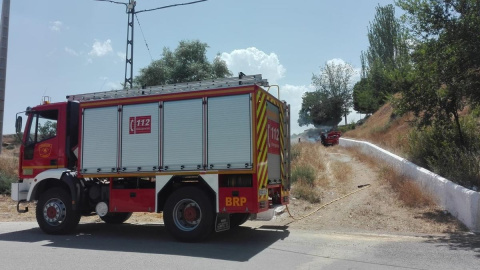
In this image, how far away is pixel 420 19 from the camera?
39.4ft

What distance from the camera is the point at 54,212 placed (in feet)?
33.0

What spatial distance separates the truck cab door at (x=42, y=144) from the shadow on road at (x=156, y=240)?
1661 mm

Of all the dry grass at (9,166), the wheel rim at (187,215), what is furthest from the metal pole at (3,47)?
the wheel rim at (187,215)

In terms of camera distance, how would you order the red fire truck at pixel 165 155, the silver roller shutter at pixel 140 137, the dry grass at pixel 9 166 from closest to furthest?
the red fire truck at pixel 165 155 < the silver roller shutter at pixel 140 137 < the dry grass at pixel 9 166

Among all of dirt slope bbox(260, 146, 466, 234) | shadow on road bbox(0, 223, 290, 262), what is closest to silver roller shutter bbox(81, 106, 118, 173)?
shadow on road bbox(0, 223, 290, 262)

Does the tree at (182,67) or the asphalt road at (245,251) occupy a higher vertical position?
the tree at (182,67)

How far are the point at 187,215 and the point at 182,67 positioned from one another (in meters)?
17.3

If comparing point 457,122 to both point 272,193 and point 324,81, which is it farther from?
point 324,81

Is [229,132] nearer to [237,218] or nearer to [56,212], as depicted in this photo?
[237,218]

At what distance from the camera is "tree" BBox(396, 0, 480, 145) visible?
35.4 feet

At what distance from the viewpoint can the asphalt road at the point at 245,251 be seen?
6934mm

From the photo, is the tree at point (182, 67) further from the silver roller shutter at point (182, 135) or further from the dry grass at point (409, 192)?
the silver roller shutter at point (182, 135)


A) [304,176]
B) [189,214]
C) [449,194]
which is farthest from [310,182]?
[189,214]

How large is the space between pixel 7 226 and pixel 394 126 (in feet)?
80.7
